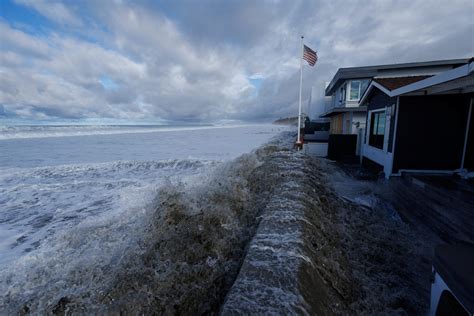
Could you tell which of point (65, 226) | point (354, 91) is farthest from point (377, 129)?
point (65, 226)

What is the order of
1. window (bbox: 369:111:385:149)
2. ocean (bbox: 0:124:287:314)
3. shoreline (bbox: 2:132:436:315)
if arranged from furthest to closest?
window (bbox: 369:111:385:149) → ocean (bbox: 0:124:287:314) → shoreline (bbox: 2:132:436:315)

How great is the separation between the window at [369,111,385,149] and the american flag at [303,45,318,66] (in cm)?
542

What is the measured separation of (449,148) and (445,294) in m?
6.04

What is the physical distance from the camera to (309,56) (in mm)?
13172

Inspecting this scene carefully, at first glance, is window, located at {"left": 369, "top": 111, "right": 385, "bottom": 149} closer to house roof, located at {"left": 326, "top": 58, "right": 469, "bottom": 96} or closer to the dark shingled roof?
the dark shingled roof

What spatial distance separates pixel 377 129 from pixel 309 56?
21.3 feet

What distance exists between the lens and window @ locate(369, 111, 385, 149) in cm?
855

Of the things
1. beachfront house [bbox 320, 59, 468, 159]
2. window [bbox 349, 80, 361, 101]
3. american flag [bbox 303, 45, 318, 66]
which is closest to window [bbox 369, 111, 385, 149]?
beachfront house [bbox 320, 59, 468, 159]

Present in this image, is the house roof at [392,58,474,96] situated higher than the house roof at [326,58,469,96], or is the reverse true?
the house roof at [326,58,469,96]

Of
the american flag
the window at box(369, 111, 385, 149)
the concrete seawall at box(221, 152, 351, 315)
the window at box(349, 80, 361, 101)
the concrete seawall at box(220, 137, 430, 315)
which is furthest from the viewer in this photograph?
the window at box(349, 80, 361, 101)

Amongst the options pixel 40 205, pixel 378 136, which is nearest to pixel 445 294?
pixel 378 136

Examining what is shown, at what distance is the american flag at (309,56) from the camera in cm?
1308

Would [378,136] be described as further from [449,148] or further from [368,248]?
[368,248]

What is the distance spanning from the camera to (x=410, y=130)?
647cm
